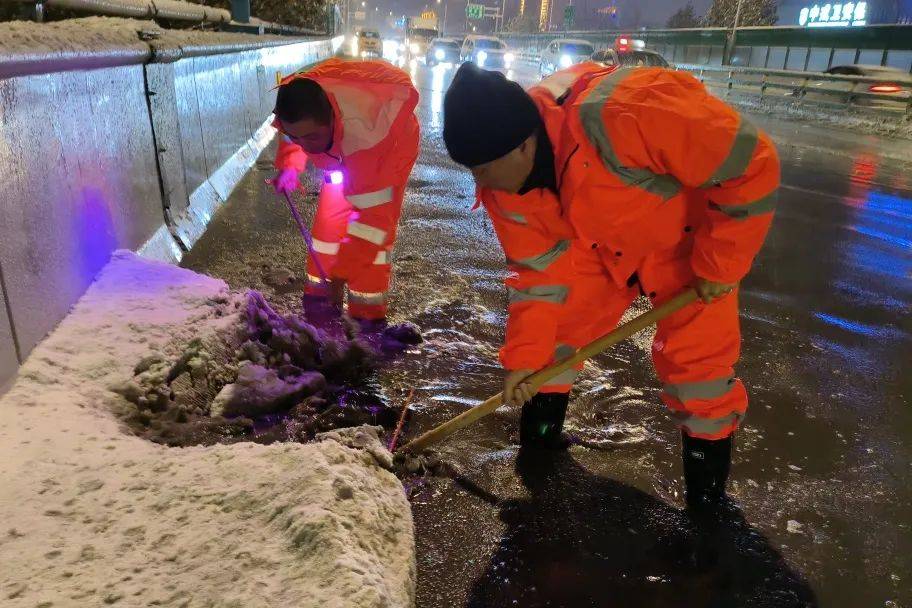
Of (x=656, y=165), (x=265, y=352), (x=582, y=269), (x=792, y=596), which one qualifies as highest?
(x=656, y=165)

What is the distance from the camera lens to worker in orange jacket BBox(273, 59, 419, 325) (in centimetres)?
304

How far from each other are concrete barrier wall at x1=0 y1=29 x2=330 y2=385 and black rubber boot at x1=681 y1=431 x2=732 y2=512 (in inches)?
92.6

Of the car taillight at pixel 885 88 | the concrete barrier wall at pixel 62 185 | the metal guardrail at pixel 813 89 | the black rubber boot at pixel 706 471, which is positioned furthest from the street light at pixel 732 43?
the black rubber boot at pixel 706 471

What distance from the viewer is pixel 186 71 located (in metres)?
4.80

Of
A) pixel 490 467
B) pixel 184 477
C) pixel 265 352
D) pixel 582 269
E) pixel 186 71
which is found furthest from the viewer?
pixel 186 71

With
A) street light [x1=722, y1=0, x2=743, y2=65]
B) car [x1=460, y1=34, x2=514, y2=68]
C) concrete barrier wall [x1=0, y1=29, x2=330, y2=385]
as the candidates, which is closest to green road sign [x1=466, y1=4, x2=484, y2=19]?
car [x1=460, y1=34, x2=514, y2=68]

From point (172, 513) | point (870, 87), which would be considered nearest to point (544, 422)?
point (172, 513)

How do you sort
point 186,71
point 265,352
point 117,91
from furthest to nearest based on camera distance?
point 186,71, point 117,91, point 265,352

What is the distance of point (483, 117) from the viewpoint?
1.80 meters

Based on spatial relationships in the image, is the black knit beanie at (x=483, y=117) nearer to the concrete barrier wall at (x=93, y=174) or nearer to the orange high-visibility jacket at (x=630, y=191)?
the orange high-visibility jacket at (x=630, y=191)

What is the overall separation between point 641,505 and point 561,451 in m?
0.40

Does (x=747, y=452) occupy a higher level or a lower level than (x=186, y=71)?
lower

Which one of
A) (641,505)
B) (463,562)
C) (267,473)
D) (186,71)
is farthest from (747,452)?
(186,71)

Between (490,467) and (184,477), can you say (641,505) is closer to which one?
(490,467)
